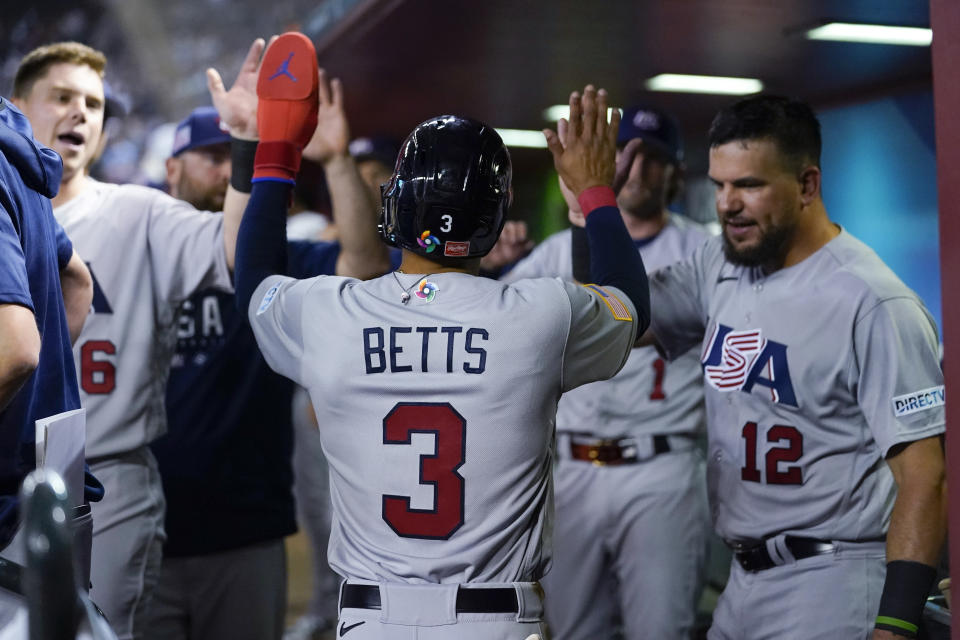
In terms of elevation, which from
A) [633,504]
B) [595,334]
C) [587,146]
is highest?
[587,146]

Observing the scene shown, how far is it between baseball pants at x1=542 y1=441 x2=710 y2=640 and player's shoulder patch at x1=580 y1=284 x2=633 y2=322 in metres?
1.70

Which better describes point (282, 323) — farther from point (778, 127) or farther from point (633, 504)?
point (633, 504)

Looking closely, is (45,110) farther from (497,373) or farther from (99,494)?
(497,373)

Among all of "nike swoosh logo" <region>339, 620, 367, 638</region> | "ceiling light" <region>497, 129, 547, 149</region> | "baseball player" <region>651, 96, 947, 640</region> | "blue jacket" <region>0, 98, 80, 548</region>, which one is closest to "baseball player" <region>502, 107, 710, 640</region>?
"baseball player" <region>651, 96, 947, 640</region>

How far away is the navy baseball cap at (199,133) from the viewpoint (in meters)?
3.56

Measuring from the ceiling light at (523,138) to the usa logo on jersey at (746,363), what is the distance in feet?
16.6

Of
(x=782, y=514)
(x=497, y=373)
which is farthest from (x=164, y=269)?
(x=782, y=514)

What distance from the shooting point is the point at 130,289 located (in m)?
2.76

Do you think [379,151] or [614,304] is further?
[379,151]

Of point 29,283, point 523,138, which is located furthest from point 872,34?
point 29,283

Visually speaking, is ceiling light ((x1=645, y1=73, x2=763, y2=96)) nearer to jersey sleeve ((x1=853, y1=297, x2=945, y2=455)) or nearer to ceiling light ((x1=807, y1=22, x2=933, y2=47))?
ceiling light ((x1=807, y1=22, x2=933, y2=47))

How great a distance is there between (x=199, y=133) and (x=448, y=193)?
6.52 ft

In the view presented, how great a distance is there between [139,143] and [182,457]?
1653cm

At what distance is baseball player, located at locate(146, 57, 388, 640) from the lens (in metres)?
3.11
